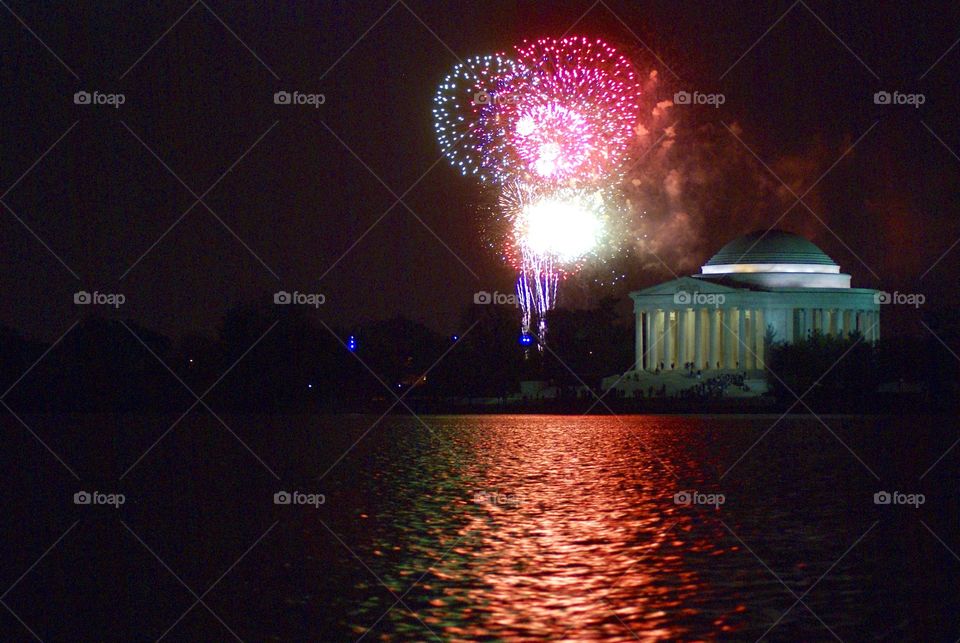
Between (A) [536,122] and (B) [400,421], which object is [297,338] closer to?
(B) [400,421]

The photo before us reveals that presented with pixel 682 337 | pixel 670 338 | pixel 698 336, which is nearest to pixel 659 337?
pixel 670 338

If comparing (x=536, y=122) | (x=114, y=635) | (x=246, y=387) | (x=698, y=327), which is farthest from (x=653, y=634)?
(x=698, y=327)

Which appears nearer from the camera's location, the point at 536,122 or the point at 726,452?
the point at 726,452

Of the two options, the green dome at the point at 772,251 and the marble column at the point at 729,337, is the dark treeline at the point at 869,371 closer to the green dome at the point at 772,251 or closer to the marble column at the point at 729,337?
the marble column at the point at 729,337

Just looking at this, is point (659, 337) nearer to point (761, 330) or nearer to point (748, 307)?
point (748, 307)

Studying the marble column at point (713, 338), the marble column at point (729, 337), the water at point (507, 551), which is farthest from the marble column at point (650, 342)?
the water at point (507, 551)

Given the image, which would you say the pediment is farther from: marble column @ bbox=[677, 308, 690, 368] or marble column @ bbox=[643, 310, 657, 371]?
marble column @ bbox=[677, 308, 690, 368]
